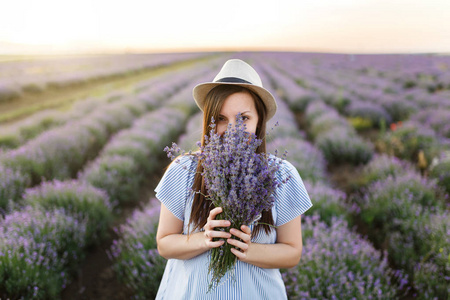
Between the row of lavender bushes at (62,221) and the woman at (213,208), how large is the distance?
1666 mm

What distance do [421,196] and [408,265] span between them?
1.19 metres

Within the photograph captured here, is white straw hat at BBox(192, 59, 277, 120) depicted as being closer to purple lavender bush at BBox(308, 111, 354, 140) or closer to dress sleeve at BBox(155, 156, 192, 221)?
dress sleeve at BBox(155, 156, 192, 221)

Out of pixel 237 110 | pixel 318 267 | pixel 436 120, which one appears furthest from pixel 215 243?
pixel 436 120

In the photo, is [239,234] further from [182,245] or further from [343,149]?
[343,149]

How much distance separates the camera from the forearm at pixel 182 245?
4.08 ft

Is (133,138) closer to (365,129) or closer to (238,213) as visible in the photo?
(238,213)

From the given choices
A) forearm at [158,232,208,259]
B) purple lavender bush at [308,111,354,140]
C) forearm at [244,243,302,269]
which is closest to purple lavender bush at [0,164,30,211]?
forearm at [158,232,208,259]

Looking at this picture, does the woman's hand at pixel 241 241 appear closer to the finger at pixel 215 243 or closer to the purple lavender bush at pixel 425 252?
the finger at pixel 215 243

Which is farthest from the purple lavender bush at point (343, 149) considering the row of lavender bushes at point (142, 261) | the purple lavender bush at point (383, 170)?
the row of lavender bushes at point (142, 261)

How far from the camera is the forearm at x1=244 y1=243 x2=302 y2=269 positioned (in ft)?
4.04

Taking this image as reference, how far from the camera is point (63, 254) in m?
2.88

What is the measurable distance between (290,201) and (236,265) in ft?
1.35

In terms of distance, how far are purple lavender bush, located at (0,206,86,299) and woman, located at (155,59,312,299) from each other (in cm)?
162

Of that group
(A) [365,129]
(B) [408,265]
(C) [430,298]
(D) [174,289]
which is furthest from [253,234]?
(A) [365,129]
